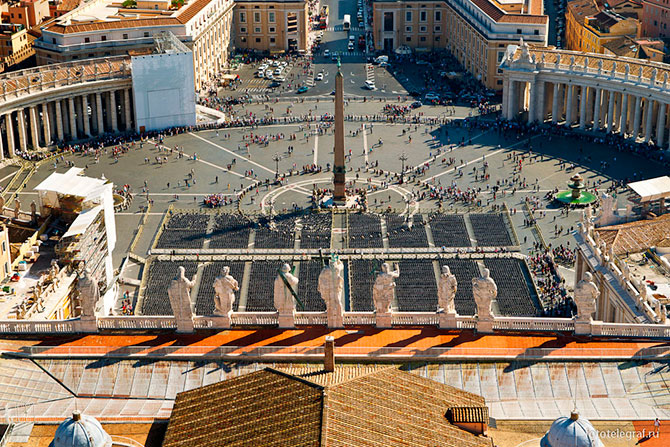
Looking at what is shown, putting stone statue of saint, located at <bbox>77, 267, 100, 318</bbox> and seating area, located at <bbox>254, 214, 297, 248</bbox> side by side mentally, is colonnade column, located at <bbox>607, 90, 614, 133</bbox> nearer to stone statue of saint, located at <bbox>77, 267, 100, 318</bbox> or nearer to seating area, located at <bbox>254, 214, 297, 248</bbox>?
seating area, located at <bbox>254, 214, 297, 248</bbox>

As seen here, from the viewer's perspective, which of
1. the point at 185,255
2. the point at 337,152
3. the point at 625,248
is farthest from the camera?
the point at 337,152

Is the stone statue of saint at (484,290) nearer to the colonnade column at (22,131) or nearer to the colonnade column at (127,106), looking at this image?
the colonnade column at (22,131)

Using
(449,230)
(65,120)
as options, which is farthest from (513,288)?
(65,120)

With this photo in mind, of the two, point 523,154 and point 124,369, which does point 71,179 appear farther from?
point 523,154

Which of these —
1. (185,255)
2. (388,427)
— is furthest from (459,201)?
(388,427)

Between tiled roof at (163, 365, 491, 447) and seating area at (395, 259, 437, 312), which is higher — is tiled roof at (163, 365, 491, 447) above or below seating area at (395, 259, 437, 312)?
above

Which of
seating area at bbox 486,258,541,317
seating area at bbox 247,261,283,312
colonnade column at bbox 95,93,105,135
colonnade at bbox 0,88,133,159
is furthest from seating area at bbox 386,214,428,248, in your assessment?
colonnade at bbox 0,88,133,159
